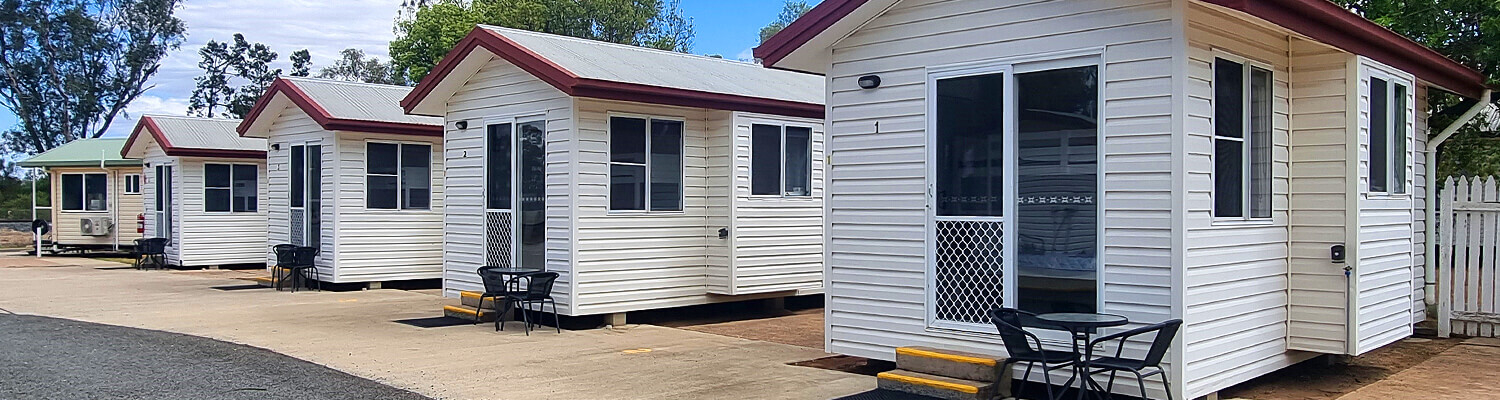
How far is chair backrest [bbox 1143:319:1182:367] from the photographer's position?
21.3 ft

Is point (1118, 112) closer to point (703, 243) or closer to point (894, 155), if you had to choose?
point (894, 155)

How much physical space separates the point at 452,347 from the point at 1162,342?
20.8 feet

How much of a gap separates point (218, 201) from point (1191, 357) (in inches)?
764

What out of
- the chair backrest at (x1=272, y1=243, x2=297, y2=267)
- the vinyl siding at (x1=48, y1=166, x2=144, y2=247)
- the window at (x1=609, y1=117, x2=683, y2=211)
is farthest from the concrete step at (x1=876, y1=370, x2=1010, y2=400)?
the vinyl siding at (x1=48, y1=166, x2=144, y2=247)

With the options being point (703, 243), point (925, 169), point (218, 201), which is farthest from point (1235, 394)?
point (218, 201)

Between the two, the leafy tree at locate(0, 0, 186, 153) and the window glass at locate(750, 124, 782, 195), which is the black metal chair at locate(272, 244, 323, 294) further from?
the leafy tree at locate(0, 0, 186, 153)

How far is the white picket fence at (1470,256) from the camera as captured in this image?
33.8 ft

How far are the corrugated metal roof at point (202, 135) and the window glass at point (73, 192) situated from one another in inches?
265

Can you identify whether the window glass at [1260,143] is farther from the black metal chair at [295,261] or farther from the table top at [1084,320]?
the black metal chair at [295,261]

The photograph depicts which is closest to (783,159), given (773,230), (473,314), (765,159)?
(765,159)

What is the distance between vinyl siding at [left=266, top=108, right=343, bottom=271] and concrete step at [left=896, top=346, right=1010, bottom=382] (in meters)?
10.8

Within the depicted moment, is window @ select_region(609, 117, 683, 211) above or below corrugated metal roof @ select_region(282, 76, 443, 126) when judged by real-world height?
below

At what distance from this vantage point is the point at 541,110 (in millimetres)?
11922

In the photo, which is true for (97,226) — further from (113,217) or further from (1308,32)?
(1308,32)
